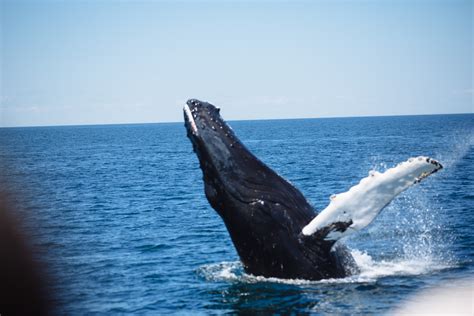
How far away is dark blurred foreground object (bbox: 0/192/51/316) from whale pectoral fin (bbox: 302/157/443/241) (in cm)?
630

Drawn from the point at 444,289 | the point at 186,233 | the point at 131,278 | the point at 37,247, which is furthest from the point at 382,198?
the point at 37,247

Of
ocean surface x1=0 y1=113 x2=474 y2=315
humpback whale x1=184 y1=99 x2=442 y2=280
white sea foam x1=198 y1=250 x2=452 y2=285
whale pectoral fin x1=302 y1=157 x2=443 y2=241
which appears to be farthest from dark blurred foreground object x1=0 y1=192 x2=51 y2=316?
whale pectoral fin x1=302 y1=157 x2=443 y2=241

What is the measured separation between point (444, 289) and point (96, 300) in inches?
275

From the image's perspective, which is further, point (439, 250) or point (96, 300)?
point (439, 250)

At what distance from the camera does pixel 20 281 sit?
15359mm

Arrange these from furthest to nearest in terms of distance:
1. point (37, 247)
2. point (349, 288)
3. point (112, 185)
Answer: point (112, 185) < point (37, 247) < point (349, 288)

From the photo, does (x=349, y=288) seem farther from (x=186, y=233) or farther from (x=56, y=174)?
(x=56, y=174)

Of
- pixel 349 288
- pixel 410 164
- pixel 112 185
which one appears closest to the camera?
pixel 410 164

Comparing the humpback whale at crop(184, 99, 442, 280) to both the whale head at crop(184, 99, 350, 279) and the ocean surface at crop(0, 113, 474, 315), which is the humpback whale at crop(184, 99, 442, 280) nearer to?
the whale head at crop(184, 99, 350, 279)

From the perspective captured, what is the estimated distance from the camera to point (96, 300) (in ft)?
41.0

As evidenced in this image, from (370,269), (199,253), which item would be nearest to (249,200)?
(370,269)

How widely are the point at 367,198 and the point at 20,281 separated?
10.2 m

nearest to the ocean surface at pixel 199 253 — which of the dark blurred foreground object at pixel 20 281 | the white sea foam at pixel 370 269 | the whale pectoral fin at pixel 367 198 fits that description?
the white sea foam at pixel 370 269

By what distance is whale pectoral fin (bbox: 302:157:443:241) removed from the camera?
8562 millimetres
